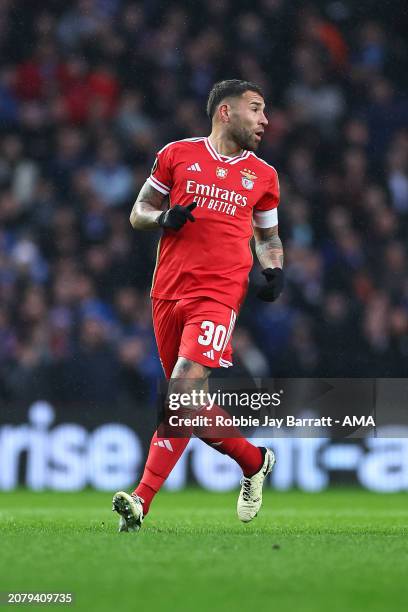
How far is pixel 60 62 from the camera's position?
1448cm

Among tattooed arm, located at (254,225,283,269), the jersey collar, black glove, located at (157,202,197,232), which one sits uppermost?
the jersey collar

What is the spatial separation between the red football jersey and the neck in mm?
34

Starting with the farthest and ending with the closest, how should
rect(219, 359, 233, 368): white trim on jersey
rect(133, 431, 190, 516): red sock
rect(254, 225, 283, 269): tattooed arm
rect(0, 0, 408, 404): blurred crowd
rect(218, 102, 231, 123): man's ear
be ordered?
1. rect(0, 0, 408, 404): blurred crowd
2. rect(254, 225, 283, 269): tattooed arm
3. rect(218, 102, 231, 123): man's ear
4. rect(219, 359, 233, 368): white trim on jersey
5. rect(133, 431, 190, 516): red sock

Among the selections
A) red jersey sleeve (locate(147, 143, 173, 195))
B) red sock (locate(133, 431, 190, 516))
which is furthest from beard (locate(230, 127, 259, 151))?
red sock (locate(133, 431, 190, 516))

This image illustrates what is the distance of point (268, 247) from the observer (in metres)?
6.73

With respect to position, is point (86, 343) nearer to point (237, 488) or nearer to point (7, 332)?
point (7, 332)

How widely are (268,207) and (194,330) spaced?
903 mm

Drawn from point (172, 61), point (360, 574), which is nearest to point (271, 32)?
point (172, 61)

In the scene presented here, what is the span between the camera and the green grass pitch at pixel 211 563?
13.0 ft

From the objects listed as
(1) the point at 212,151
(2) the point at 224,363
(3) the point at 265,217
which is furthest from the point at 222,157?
(2) the point at 224,363

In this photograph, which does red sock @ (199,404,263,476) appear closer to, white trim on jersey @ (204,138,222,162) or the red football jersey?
the red football jersey

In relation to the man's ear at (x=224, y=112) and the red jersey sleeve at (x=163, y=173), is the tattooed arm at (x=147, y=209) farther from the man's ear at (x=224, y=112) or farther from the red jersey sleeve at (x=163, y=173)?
the man's ear at (x=224, y=112)

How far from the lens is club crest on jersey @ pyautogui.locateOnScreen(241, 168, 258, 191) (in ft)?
21.3

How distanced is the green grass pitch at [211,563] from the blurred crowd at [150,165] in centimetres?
429
